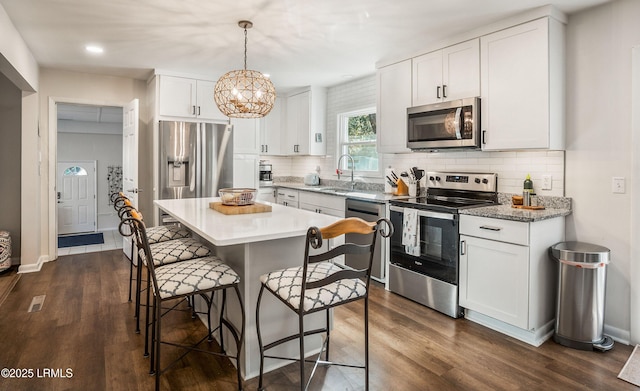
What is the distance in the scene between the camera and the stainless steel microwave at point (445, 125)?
10.2 feet

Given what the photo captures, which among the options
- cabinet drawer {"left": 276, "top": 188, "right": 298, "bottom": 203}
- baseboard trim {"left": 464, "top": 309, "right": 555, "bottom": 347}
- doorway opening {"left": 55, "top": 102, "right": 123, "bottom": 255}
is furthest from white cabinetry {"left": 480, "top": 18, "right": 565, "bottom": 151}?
doorway opening {"left": 55, "top": 102, "right": 123, "bottom": 255}

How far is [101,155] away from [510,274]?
28.3 feet

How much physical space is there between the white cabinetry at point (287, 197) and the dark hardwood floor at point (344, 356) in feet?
7.20

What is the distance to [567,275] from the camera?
2.50 meters

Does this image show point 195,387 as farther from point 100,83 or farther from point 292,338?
point 100,83

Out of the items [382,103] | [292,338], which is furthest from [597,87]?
[292,338]

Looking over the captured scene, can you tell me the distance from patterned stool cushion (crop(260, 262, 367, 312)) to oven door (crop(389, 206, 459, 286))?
1302 millimetres

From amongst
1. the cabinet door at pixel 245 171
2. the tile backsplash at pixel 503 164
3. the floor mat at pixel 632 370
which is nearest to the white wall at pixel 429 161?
the tile backsplash at pixel 503 164

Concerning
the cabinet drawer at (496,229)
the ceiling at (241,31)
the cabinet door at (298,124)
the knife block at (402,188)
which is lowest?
the cabinet drawer at (496,229)

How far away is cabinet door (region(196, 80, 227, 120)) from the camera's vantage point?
4742mm

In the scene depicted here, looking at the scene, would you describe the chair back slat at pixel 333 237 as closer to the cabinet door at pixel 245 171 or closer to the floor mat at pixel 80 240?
the cabinet door at pixel 245 171

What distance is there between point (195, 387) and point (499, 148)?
2750 millimetres

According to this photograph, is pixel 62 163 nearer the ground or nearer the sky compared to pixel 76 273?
nearer the sky

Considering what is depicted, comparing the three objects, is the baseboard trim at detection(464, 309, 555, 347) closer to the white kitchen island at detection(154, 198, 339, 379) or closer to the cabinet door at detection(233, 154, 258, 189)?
the white kitchen island at detection(154, 198, 339, 379)
